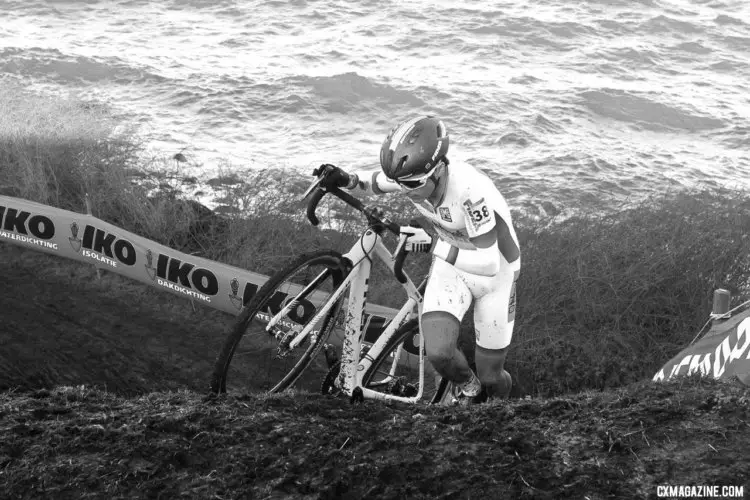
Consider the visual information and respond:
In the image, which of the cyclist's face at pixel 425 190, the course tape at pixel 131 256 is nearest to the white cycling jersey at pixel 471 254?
the cyclist's face at pixel 425 190

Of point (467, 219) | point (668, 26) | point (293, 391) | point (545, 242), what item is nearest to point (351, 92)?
point (668, 26)

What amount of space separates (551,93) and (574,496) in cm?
1450

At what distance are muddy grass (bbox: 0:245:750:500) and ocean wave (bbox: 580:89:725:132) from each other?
12.5m

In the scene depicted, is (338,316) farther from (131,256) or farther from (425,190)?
(131,256)

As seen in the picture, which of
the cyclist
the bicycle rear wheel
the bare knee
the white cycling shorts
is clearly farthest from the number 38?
the bicycle rear wheel

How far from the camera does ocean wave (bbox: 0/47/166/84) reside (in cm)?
1769

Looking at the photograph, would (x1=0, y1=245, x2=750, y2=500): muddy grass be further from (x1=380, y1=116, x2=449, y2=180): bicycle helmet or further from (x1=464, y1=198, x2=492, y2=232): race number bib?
(x1=380, y1=116, x2=449, y2=180): bicycle helmet

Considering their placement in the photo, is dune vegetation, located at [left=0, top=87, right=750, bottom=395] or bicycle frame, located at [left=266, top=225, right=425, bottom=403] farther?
dune vegetation, located at [left=0, top=87, right=750, bottom=395]

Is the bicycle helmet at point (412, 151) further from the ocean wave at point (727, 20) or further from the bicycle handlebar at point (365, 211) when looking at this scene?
the ocean wave at point (727, 20)

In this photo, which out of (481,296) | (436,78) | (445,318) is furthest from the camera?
(436,78)

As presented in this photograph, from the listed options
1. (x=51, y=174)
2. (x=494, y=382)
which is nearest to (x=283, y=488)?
(x=494, y=382)

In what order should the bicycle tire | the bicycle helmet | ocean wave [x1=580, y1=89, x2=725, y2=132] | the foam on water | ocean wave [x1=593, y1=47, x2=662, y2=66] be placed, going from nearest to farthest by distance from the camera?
1. the bicycle helmet
2. the bicycle tire
3. the foam on water
4. ocean wave [x1=580, y1=89, x2=725, y2=132]
5. ocean wave [x1=593, y1=47, x2=662, y2=66]

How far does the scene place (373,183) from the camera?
6.09 meters

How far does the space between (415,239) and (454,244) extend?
40cm
